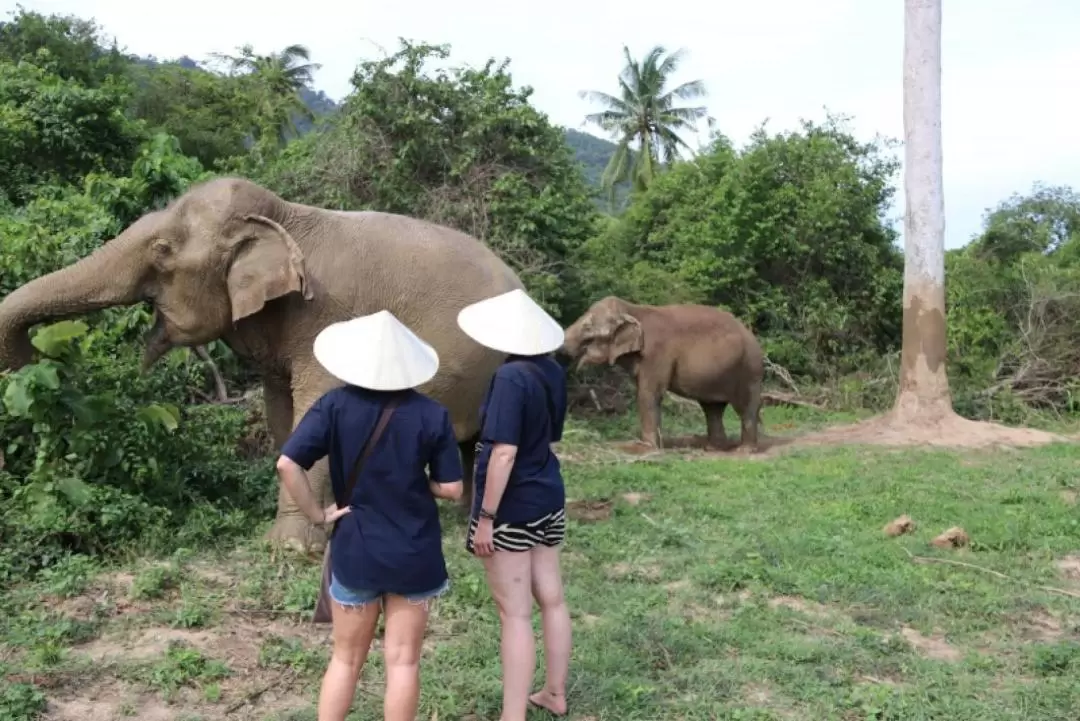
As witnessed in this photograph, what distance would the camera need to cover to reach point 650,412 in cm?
1173

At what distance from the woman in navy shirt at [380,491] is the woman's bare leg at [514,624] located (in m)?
0.42

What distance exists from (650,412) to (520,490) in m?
7.97

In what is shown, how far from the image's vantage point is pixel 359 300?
6.42 metres

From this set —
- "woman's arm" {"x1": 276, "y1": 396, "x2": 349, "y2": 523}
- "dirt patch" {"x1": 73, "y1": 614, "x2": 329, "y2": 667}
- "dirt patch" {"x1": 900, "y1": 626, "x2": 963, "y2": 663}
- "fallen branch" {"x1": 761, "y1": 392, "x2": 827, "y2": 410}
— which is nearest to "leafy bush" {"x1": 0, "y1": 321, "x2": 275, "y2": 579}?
"dirt patch" {"x1": 73, "y1": 614, "x2": 329, "y2": 667}

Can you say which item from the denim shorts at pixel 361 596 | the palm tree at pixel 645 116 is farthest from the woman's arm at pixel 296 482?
the palm tree at pixel 645 116

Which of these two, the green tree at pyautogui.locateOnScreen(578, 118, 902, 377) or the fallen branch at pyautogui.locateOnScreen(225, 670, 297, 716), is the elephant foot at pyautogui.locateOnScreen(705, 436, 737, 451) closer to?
the green tree at pyautogui.locateOnScreen(578, 118, 902, 377)

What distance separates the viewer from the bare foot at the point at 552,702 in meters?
4.11

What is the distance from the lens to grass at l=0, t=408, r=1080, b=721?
4.28 m

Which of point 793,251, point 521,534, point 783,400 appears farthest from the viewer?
point 793,251

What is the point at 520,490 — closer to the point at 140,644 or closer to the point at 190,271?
the point at 140,644

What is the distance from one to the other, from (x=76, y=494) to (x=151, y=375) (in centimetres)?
172

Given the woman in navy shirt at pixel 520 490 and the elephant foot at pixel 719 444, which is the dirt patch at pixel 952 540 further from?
the elephant foot at pixel 719 444

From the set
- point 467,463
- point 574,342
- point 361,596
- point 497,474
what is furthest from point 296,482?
point 574,342

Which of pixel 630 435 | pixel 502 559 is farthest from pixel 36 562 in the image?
pixel 630 435
